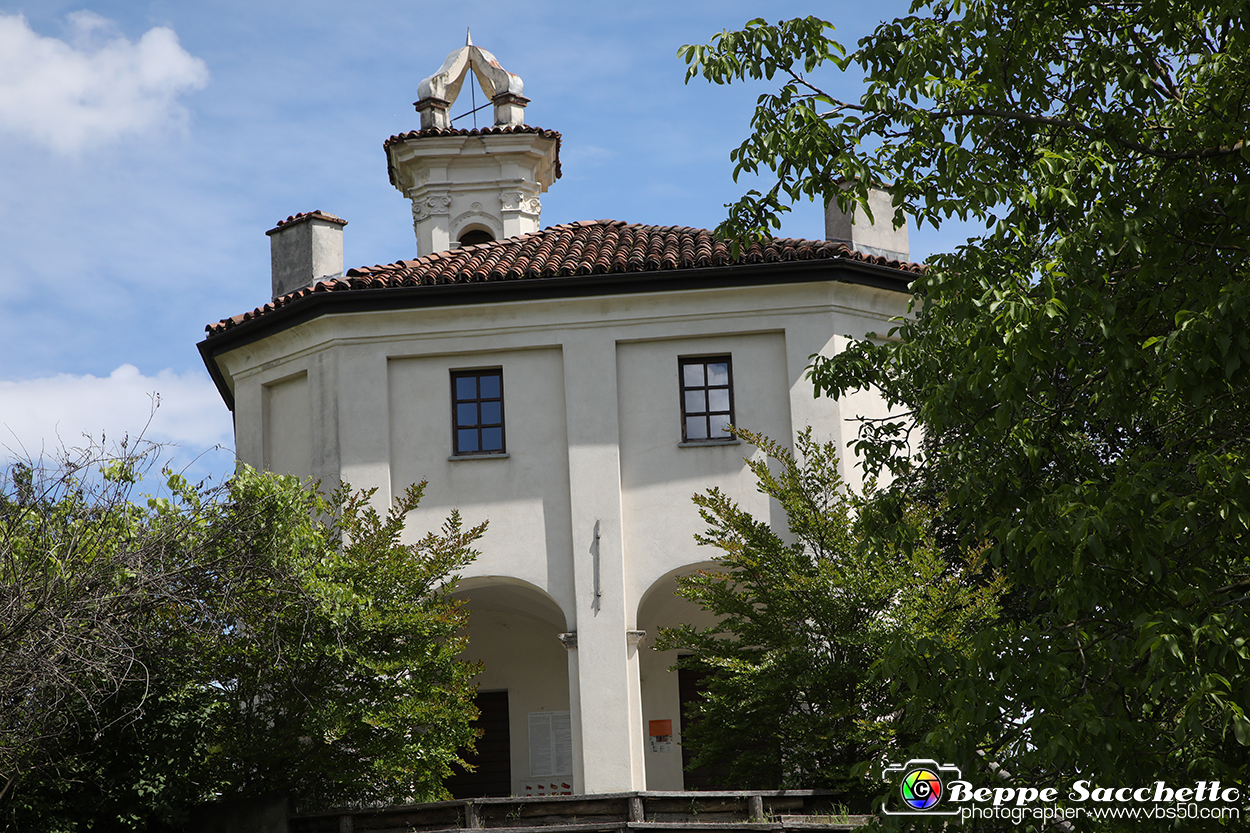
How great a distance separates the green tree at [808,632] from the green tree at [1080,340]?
550cm

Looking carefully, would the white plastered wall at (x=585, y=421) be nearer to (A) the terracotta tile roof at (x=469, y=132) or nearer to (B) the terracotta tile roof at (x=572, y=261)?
(B) the terracotta tile roof at (x=572, y=261)

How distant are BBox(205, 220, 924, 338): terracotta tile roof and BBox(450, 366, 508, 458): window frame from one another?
129cm

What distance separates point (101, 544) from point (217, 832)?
3960 mm

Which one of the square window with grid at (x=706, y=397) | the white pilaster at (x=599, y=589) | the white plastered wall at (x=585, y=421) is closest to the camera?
the white pilaster at (x=599, y=589)

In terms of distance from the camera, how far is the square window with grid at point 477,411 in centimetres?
1730

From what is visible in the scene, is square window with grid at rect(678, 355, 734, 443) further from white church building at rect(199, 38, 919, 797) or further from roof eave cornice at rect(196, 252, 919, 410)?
roof eave cornice at rect(196, 252, 919, 410)

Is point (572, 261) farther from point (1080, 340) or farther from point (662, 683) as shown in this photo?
point (1080, 340)

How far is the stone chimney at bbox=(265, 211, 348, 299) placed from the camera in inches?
744

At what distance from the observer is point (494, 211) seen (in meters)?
23.9

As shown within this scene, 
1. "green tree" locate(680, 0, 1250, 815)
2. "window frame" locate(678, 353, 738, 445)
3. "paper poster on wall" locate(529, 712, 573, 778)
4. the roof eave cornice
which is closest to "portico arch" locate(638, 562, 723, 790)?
"paper poster on wall" locate(529, 712, 573, 778)

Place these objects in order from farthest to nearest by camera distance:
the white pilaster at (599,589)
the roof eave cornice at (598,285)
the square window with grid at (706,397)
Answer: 1. the square window with grid at (706,397)
2. the roof eave cornice at (598,285)
3. the white pilaster at (599,589)

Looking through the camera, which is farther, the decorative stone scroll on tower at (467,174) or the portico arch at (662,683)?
the decorative stone scroll on tower at (467,174)

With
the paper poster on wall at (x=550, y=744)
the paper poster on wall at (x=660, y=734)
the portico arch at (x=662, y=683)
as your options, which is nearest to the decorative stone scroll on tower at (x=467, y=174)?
the portico arch at (x=662, y=683)

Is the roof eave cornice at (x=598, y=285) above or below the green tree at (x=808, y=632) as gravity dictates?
above
